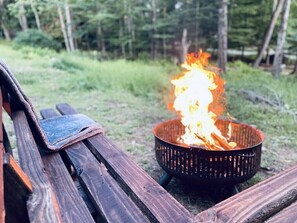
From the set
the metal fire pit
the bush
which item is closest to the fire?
the metal fire pit

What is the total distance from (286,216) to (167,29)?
13403 millimetres

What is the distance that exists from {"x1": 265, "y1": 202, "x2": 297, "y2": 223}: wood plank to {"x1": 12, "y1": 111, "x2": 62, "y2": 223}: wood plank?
0.69 metres

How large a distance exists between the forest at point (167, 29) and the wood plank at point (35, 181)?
8.63 m

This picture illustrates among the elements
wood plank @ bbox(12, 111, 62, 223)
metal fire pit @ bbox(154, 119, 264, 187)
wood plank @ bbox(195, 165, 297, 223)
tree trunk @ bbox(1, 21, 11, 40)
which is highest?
tree trunk @ bbox(1, 21, 11, 40)

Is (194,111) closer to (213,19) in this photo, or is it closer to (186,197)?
(186,197)

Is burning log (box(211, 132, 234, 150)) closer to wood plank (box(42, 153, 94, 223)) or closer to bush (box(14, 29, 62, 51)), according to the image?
wood plank (box(42, 153, 94, 223))

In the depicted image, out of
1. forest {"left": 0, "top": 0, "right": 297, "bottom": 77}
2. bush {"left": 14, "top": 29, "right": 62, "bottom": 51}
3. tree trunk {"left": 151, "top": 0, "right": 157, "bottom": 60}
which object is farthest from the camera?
bush {"left": 14, "top": 29, "right": 62, "bottom": 51}

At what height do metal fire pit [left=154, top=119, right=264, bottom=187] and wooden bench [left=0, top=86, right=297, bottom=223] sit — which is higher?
wooden bench [left=0, top=86, right=297, bottom=223]

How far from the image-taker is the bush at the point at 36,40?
15.3 meters

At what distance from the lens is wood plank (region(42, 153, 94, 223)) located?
37.4 inches

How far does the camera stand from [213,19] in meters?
12.7

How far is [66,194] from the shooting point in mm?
1098

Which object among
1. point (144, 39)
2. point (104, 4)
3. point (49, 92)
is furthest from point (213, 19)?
point (49, 92)

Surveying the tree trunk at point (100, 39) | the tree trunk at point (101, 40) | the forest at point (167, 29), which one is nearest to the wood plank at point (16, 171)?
the forest at point (167, 29)
